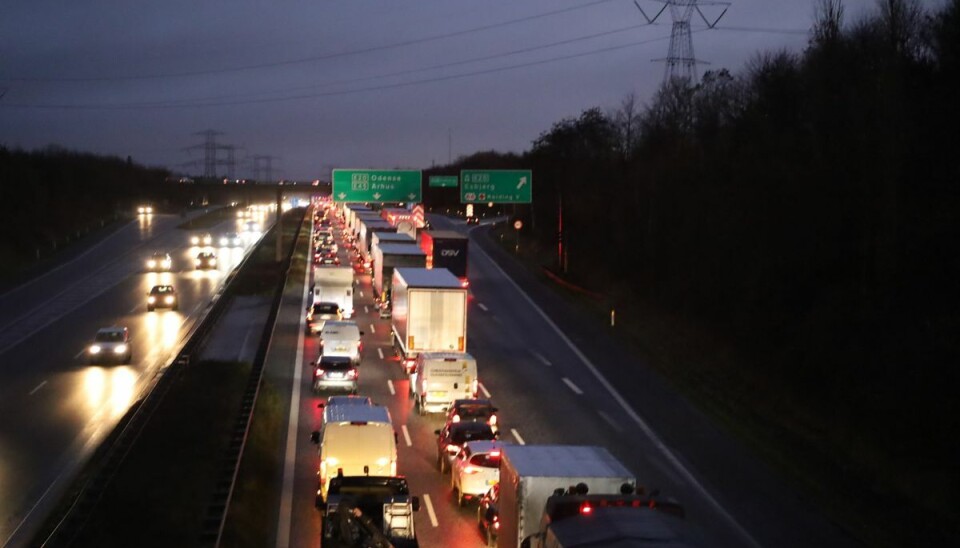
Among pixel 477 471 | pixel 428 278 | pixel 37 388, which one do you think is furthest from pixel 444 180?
pixel 477 471

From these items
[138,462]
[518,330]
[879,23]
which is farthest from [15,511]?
[879,23]

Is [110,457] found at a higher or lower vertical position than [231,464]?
lower

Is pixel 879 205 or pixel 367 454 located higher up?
pixel 879 205

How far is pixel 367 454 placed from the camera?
20141 millimetres

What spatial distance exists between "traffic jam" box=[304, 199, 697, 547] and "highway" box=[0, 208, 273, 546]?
5.30 meters

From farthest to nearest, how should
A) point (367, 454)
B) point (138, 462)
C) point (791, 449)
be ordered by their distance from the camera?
point (791, 449), point (138, 462), point (367, 454)

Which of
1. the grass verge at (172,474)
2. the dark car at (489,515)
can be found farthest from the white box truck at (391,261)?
the dark car at (489,515)

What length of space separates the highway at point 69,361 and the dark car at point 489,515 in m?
7.53

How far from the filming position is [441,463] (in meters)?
23.6

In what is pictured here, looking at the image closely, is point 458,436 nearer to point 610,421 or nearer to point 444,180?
point 610,421

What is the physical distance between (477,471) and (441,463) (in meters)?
3.42

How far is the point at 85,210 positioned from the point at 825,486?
336ft

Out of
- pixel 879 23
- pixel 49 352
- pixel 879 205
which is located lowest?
pixel 49 352

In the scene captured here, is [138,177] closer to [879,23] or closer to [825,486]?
[879,23]
